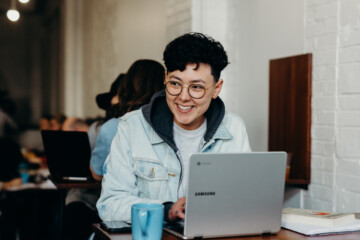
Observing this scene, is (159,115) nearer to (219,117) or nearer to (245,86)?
(219,117)

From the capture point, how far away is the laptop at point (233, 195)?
1.23m

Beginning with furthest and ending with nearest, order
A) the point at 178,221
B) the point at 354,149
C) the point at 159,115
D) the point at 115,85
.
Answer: the point at 115,85 < the point at 354,149 < the point at 159,115 < the point at 178,221

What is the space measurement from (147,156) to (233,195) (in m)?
0.48

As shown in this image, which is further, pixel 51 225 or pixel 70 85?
pixel 70 85

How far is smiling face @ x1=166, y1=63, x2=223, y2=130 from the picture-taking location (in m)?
1.62

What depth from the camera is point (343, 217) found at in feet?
4.86

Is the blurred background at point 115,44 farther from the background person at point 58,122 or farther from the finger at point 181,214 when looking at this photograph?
the finger at point 181,214

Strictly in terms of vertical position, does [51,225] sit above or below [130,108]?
below

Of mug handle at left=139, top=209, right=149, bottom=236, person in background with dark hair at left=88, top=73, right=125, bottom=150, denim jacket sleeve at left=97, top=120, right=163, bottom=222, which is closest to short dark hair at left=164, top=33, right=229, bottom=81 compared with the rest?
denim jacket sleeve at left=97, top=120, right=163, bottom=222

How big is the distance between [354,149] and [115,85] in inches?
58.8

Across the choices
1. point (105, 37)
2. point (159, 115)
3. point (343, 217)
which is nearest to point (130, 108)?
point (159, 115)

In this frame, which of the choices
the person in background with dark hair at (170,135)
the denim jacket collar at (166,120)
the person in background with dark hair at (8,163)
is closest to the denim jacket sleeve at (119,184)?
the person in background with dark hair at (170,135)

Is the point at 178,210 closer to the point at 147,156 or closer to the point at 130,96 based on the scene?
the point at 147,156

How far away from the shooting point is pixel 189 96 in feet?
5.37
